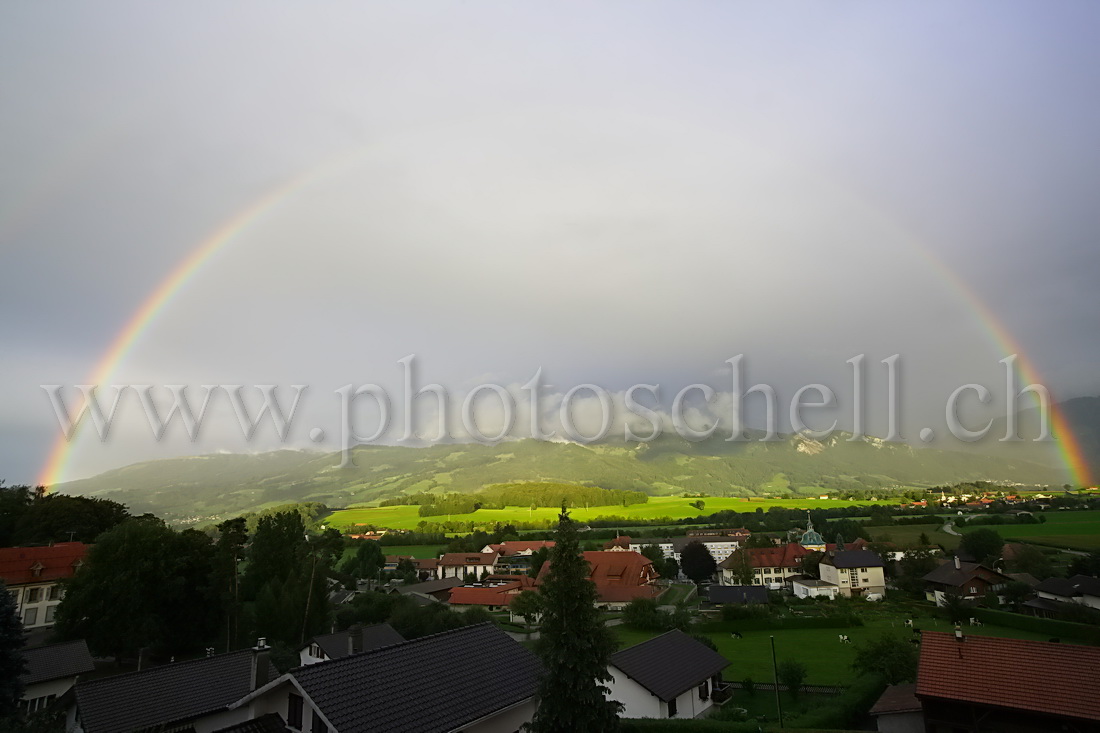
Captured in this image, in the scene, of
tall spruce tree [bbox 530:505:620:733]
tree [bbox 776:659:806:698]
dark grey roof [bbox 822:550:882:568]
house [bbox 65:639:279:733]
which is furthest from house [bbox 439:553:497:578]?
tall spruce tree [bbox 530:505:620:733]

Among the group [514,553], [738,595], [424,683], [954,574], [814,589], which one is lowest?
[514,553]

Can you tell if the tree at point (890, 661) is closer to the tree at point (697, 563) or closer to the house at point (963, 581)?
the house at point (963, 581)

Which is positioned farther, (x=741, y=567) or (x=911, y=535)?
(x=911, y=535)

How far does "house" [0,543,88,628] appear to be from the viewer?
40219 millimetres

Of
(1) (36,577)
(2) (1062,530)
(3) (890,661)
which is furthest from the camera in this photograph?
(2) (1062,530)

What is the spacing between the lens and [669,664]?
23.2 metres

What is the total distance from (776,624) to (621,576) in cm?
2388

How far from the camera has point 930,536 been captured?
85.8 meters

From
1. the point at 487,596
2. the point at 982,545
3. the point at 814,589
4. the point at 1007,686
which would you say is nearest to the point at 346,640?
the point at 1007,686

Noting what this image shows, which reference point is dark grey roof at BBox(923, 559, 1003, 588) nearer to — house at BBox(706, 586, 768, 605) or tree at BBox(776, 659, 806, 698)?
house at BBox(706, 586, 768, 605)

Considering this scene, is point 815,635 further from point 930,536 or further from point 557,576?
point 930,536

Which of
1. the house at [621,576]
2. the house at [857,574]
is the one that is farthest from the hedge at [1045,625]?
the house at [621,576]

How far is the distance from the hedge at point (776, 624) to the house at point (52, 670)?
121 feet

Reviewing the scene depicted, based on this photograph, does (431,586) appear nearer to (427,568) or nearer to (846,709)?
(427,568)
